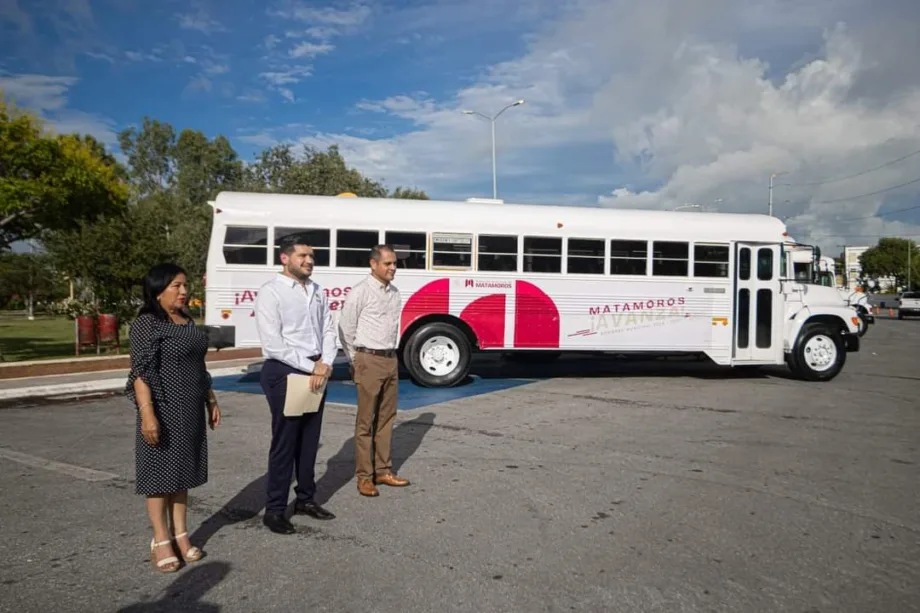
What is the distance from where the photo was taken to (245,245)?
10.8 meters

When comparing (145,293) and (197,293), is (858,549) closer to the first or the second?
(145,293)

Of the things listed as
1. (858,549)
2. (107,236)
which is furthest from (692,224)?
(107,236)

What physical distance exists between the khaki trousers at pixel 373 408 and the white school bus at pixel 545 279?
5.33m

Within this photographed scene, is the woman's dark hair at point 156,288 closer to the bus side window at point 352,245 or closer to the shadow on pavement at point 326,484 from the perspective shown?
the shadow on pavement at point 326,484

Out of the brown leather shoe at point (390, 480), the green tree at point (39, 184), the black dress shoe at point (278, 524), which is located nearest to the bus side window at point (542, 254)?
the brown leather shoe at point (390, 480)

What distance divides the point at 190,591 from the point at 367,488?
1789mm

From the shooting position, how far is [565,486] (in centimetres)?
571

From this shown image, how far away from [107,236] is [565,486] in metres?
14.2

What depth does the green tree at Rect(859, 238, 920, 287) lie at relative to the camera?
291 ft

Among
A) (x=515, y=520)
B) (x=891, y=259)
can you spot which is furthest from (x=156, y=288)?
(x=891, y=259)

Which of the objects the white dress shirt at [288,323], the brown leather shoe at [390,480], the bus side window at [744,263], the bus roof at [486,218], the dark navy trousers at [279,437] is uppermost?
the bus roof at [486,218]

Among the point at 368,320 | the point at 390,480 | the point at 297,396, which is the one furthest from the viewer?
the point at 390,480

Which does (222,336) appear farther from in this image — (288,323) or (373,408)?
(288,323)

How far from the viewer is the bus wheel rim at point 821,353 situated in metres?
12.0
